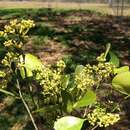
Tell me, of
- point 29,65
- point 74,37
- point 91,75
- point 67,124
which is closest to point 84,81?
point 91,75

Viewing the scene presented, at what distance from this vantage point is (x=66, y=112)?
1870 millimetres

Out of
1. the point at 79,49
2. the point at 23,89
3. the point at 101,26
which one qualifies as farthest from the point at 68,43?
the point at 23,89

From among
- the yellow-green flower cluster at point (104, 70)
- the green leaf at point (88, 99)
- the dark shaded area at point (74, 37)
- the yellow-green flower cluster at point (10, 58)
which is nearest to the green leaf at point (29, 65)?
the yellow-green flower cluster at point (10, 58)

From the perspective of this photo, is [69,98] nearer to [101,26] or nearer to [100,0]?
[101,26]

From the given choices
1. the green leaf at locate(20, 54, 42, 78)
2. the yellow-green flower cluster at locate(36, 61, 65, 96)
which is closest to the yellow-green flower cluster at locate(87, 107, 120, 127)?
Result: the yellow-green flower cluster at locate(36, 61, 65, 96)

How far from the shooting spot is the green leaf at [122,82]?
170 cm

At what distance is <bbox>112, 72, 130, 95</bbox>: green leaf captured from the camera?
170 cm

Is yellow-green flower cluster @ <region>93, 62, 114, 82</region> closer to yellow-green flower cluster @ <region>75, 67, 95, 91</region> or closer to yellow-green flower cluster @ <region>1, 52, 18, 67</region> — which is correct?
yellow-green flower cluster @ <region>75, 67, 95, 91</region>

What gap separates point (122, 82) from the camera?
5.62 ft

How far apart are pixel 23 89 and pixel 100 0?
2723 cm

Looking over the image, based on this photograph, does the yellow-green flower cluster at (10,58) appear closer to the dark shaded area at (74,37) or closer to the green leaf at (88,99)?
the green leaf at (88,99)

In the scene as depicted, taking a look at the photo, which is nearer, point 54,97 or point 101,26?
point 54,97

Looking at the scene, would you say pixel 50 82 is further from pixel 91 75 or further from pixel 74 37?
pixel 74 37

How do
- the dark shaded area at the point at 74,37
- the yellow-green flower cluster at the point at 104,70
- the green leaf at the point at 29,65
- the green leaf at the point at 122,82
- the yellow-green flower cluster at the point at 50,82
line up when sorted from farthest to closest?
the dark shaded area at the point at 74,37 < the green leaf at the point at 29,65 < the yellow-green flower cluster at the point at 104,70 < the yellow-green flower cluster at the point at 50,82 < the green leaf at the point at 122,82
